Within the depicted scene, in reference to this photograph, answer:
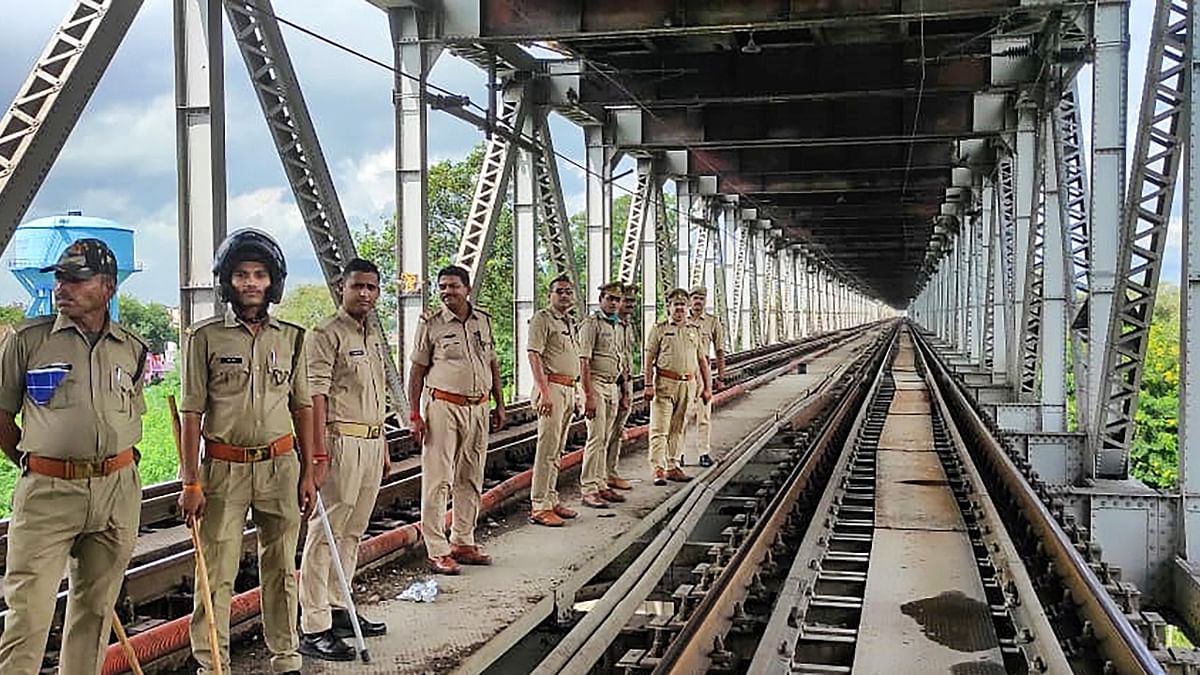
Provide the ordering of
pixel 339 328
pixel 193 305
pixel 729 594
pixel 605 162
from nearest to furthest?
pixel 339 328 → pixel 729 594 → pixel 193 305 → pixel 605 162

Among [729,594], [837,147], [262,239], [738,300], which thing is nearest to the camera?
[262,239]

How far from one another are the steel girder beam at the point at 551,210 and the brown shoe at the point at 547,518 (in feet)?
28.5

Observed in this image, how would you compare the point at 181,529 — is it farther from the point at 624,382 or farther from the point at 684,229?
the point at 684,229

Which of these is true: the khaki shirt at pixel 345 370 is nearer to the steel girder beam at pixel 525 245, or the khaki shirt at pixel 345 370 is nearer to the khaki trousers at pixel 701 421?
the khaki trousers at pixel 701 421

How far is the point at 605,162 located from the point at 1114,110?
34.2 ft

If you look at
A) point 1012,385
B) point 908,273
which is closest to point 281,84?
point 1012,385

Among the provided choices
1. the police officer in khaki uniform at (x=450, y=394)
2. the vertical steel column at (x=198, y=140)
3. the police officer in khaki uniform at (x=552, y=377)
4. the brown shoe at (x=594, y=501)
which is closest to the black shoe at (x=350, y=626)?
the police officer in khaki uniform at (x=450, y=394)

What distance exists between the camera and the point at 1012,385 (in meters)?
17.2

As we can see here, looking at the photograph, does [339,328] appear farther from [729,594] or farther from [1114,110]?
[1114,110]

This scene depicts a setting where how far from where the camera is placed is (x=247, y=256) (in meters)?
4.13

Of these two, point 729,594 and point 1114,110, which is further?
point 1114,110

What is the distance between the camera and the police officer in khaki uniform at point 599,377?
8.23m

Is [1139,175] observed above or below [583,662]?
above

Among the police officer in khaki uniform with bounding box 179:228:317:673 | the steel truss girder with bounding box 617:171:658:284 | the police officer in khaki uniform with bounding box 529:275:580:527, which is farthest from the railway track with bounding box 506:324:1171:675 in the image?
the steel truss girder with bounding box 617:171:658:284
